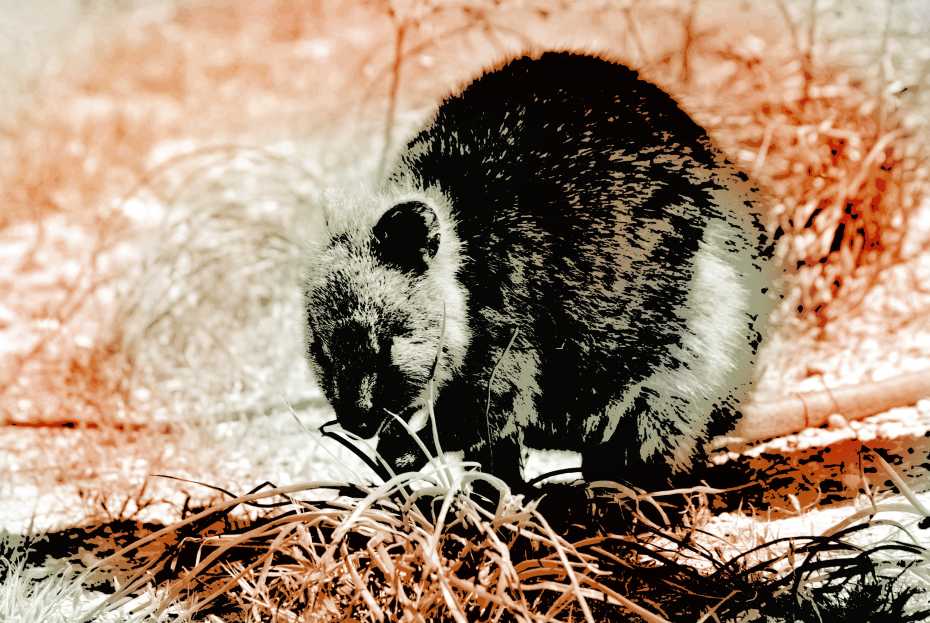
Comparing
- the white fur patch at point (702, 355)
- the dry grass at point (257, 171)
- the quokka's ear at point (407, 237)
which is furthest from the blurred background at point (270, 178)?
the quokka's ear at point (407, 237)

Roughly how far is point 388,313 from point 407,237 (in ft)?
0.53

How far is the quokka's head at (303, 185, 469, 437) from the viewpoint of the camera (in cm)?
179

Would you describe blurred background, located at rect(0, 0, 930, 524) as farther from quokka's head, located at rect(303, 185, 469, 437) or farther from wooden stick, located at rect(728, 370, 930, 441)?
quokka's head, located at rect(303, 185, 469, 437)

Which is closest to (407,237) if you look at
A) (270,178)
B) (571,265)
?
(571,265)

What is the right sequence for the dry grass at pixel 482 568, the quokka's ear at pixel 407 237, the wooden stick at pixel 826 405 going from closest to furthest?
the dry grass at pixel 482 568 → the quokka's ear at pixel 407 237 → the wooden stick at pixel 826 405

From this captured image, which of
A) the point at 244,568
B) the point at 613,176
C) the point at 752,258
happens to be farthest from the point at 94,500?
the point at 752,258

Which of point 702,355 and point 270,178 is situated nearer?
point 702,355

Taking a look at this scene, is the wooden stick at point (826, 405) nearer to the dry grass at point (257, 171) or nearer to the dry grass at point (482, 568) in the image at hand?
the dry grass at point (257, 171)

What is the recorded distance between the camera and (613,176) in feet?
6.17

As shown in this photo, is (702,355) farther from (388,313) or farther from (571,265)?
(388,313)

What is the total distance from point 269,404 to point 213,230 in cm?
49

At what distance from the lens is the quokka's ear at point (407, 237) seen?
1.79 metres

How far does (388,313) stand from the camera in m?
1.80

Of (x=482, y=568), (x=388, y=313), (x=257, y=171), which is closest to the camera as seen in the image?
(x=482, y=568)
